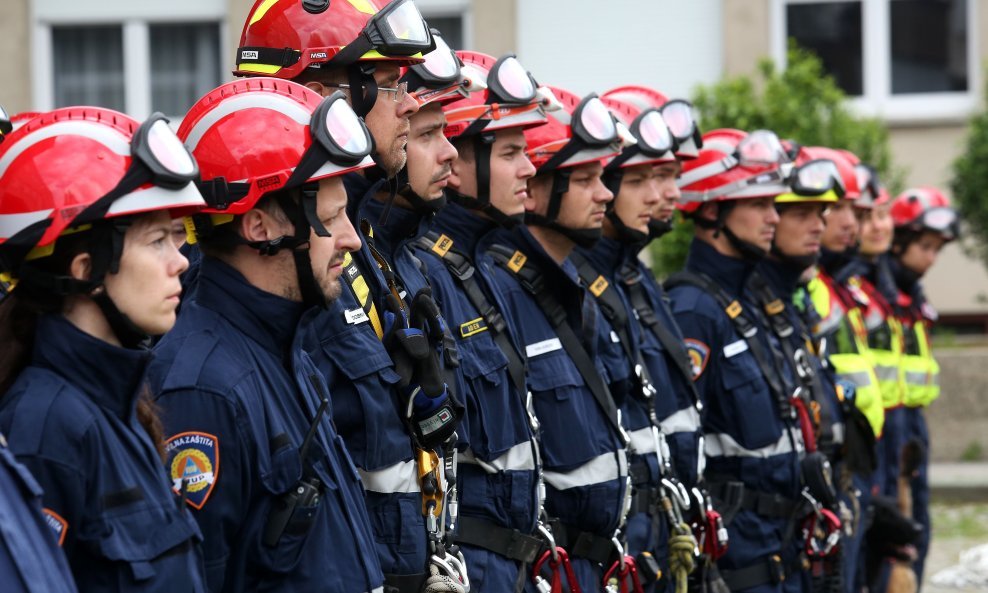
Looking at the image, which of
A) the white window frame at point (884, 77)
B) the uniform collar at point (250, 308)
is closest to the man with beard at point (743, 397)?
the uniform collar at point (250, 308)

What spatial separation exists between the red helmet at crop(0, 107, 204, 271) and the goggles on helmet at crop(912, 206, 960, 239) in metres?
9.11

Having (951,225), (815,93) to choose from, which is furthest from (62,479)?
(815,93)

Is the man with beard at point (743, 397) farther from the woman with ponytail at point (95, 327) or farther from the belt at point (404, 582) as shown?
the woman with ponytail at point (95, 327)

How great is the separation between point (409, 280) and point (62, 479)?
6.12ft

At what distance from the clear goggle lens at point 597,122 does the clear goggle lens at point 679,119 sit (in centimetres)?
115

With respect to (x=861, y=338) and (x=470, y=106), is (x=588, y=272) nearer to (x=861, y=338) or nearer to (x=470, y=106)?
(x=470, y=106)

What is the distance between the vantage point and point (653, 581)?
6379 mm

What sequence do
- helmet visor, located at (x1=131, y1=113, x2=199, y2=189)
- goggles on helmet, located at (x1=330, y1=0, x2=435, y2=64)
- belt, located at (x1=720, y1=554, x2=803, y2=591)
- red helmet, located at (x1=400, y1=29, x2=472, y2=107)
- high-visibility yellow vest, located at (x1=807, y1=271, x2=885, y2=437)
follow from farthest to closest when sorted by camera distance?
high-visibility yellow vest, located at (x1=807, y1=271, x2=885, y2=437)
belt, located at (x1=720, y1=554, x2=803, y2=591)
red helmet, located at (x1=400, y1=29, x2=472, y2=107)
goggles on helmet, located at (x1=330, y1=0, x2=435, y2=64)
helmet visor, located at (x1=131, y1=113, x2=199, y2=189)

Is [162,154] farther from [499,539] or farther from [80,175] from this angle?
[499,539]

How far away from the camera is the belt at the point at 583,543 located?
5766 millimetres

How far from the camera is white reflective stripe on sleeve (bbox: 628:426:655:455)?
641cm

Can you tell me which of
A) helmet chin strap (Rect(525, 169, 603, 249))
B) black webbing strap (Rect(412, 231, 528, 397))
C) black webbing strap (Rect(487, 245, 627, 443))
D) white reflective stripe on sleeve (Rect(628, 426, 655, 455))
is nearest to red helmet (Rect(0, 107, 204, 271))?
black webbing strap (Rect(412, 231, 528, 397))

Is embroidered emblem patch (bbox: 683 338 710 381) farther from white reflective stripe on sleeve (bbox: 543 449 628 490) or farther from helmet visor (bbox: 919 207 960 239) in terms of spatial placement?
helmet visor (bbox: 919 207 960 239)

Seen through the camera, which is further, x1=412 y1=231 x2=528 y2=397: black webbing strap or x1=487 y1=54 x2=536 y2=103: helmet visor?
x1=487 y1=54 x2=536 y2=103: helmet visor
